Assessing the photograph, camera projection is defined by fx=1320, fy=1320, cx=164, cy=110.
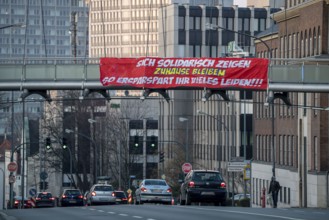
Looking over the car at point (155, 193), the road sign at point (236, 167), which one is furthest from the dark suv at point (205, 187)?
the road sign at point (236, 167)

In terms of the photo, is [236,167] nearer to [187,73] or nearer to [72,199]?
[72,199]

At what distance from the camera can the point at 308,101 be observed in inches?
3150

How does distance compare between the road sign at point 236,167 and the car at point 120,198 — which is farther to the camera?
the car at point 120,198

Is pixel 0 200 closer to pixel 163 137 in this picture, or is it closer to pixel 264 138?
pixel 264 138

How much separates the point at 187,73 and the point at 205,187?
639cm

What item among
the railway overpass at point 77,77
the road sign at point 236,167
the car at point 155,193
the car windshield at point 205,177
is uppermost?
the railway overpass at point 77,77

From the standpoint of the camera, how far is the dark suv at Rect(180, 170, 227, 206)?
5412 cm

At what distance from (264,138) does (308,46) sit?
18.1 m

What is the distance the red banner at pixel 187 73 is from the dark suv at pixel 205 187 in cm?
522

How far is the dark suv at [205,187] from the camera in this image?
54125mm

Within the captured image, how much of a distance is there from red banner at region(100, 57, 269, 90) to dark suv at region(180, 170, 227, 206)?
5221 millimetres

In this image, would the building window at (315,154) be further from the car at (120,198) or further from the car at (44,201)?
the car at (44,201)

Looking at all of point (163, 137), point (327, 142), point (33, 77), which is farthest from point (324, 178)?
point (163, 137)

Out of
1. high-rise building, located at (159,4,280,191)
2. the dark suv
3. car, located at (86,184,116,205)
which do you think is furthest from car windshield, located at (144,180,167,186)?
high-rise building, located at (159,4,280,191)
